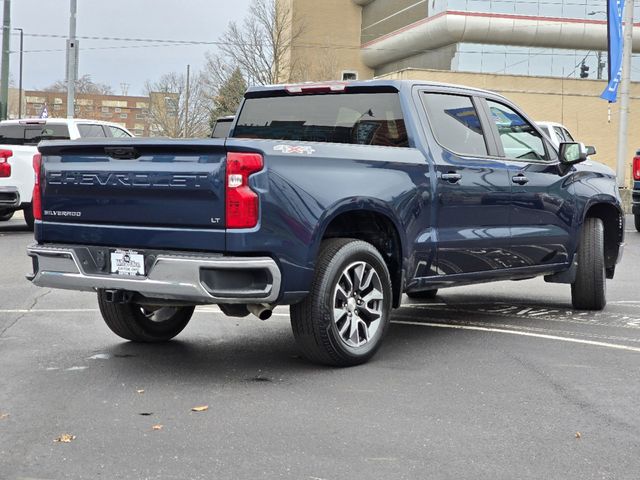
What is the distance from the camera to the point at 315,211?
5625mm

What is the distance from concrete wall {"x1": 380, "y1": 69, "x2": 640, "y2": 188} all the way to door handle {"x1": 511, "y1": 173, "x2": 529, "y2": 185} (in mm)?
41359

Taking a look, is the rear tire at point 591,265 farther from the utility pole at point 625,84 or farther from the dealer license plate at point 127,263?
the utility pole at point 625,84

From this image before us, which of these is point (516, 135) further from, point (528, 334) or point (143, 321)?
point (143, 321)

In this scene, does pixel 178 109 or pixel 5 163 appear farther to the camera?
pixel 178 109

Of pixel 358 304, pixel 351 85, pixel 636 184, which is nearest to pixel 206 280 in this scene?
pixel 358 304

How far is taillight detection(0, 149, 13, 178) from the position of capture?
15406mm

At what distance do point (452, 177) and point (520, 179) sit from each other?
971 millimetres

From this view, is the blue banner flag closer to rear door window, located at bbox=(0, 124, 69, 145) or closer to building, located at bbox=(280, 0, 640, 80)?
rear door window, located at bbox=(0, 124, 69, 145)

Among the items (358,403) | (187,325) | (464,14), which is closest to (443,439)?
(358,403)

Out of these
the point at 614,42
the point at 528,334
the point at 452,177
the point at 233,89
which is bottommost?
the point at 528,334

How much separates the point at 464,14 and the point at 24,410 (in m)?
46.0

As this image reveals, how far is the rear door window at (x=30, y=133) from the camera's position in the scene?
16.6 meters

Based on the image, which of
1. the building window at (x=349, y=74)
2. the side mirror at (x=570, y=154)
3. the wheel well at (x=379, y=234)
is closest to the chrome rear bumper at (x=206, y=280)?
the wheel well at (x=379, y=234)

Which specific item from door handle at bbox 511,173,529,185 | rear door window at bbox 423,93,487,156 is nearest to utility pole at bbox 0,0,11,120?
rear door window at bbox 423,93,487,156
